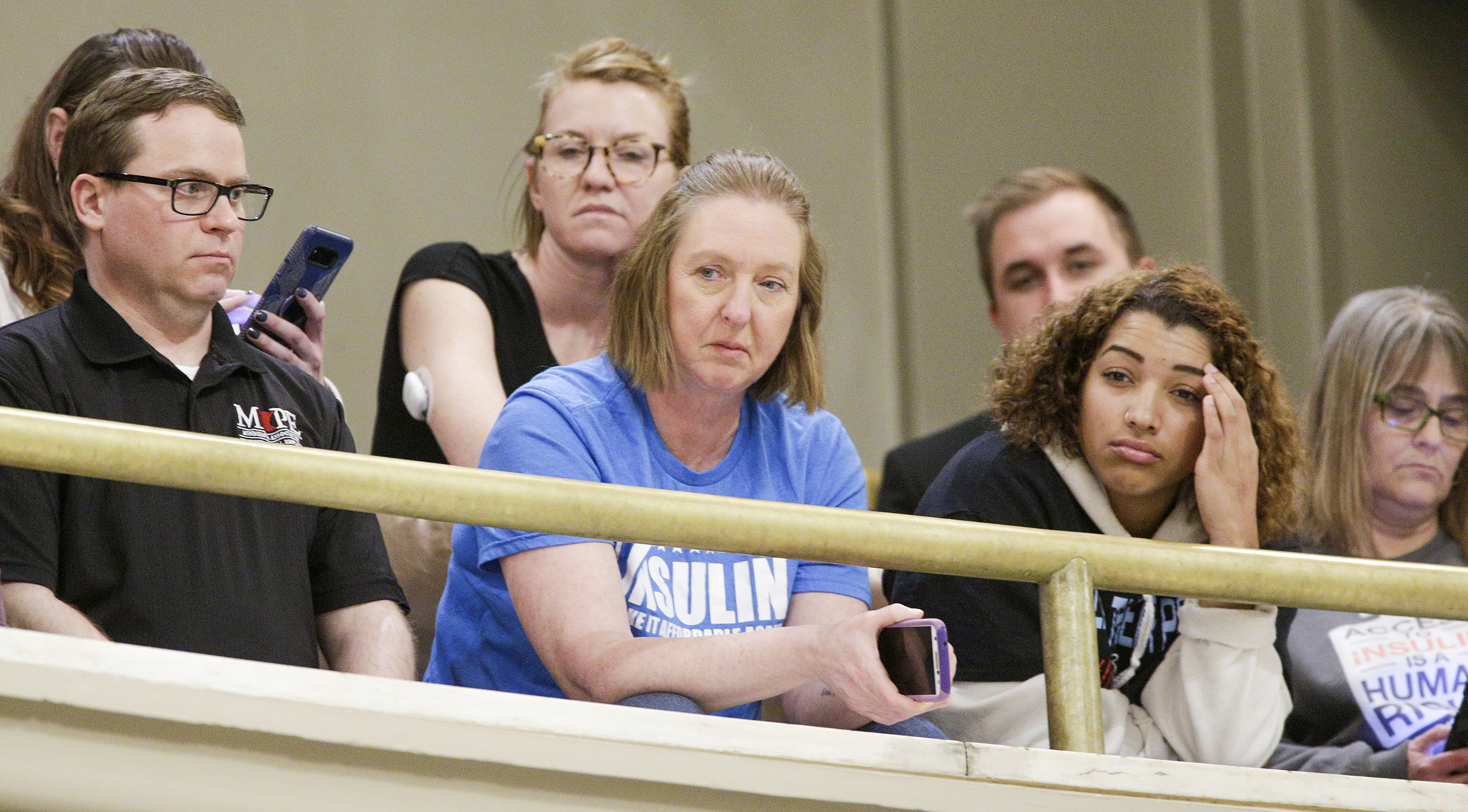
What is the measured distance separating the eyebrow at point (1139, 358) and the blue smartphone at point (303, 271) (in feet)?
2.82

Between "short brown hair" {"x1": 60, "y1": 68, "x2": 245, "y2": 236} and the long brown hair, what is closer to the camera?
"short brown hair" {"x1": 60, "y1": 68, "x2": 245, "y2": 236}

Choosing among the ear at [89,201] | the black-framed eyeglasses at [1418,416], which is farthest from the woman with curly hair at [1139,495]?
the ear at [89,201]

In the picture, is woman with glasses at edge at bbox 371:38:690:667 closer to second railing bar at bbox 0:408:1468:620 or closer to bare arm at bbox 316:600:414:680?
bare arm at bbox 316:600:414:680

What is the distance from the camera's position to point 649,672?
133 cm

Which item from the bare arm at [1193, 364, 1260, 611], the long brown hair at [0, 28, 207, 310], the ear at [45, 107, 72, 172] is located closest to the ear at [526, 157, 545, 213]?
the long brown hair at [0, 28, 207, 310]

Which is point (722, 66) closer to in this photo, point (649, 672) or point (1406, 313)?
point (1406, 313)

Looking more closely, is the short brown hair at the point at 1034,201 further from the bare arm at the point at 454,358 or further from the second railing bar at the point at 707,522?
the second railing bar at the point at 707,522

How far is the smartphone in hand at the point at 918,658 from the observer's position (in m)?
1.17

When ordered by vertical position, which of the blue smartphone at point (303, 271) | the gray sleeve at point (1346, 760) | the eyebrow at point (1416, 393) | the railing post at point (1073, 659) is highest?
the blue smartphone at point (303, 271)

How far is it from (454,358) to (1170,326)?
2.90ft

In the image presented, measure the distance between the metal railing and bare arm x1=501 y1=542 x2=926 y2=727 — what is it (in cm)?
8

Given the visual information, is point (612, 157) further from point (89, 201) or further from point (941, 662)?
point (941, 662)

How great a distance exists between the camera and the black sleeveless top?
2.10m

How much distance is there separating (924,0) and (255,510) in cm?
282
